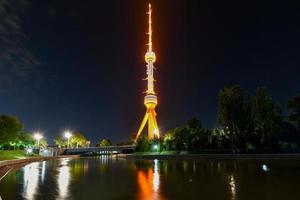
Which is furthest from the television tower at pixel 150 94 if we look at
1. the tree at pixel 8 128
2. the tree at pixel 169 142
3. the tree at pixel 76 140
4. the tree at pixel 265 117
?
the tree at pixel 265 117

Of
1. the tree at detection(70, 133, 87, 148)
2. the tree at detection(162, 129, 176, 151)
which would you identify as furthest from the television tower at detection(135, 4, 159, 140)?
the tree at detection(162, 129, 176, 151)

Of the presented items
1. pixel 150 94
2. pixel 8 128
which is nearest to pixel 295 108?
pixel 8 128

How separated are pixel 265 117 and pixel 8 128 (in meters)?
51.6

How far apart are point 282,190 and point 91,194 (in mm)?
9659

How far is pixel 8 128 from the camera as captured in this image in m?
61.7

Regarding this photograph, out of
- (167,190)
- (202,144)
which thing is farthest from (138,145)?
(167,190)

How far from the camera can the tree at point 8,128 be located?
196 feet

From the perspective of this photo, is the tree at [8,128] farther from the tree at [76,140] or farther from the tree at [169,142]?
the tree at [76,140]

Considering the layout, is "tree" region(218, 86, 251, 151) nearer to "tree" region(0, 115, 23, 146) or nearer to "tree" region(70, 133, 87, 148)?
"tree" region(0, 115, 23, 146)

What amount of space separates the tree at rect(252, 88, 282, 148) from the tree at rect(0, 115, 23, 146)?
1946 inches

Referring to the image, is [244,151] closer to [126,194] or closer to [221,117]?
[221,117]

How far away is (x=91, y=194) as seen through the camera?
1455 cm

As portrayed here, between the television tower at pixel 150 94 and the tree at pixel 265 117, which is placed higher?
the television tower at pixel 150 94

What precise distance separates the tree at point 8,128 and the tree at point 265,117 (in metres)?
49.4
